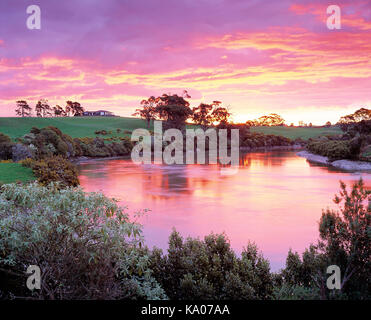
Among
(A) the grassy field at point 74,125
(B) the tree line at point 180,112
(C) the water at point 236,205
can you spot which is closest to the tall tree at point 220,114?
(B) the tree line at point 180,112

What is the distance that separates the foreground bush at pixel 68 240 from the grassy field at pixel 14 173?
15.5 m

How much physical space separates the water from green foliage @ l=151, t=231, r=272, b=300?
270cm

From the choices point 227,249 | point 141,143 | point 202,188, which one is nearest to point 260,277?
point 227,249

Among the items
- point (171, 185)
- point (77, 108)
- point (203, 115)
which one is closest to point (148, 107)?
point (203, 115)

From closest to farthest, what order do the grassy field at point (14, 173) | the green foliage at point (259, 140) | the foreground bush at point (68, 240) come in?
the foreground bush at point (68, 240) → the grassy field at point (14, 173) → the green foliage at point (259, 140)

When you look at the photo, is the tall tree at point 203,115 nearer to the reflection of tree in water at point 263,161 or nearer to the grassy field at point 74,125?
the grassy field at point 74,125

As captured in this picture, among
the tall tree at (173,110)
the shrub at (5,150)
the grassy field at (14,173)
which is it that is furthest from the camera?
the tall tree at (173,110)

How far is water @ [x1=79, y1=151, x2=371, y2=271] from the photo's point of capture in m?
14.2

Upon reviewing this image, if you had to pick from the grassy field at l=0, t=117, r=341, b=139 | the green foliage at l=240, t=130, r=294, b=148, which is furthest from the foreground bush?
the green foliage at l=240, t=130, r=294, b=148

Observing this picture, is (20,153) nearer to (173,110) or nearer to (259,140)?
(173,110)

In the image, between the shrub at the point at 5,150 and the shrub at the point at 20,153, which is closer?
the shrub at the point at 20,153

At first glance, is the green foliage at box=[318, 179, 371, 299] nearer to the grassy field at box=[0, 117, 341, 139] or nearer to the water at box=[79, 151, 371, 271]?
the water at box=[79, 151, 371, 271]

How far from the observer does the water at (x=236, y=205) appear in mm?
14250
